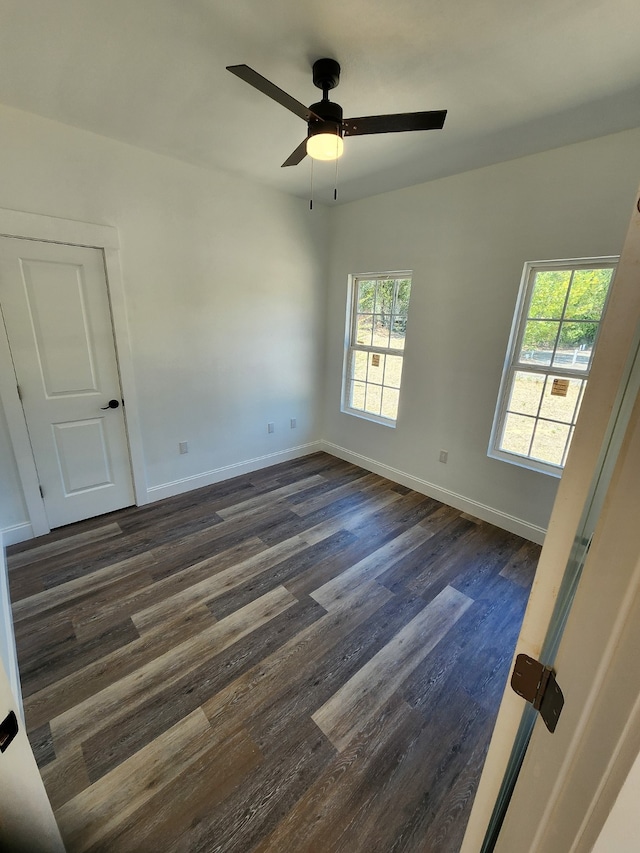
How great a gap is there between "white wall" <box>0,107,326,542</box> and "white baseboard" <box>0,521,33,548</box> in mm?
14

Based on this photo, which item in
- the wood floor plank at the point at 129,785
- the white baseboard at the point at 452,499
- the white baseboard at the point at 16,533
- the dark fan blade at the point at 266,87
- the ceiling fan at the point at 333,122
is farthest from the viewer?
the white baseboard at the point at 452,499

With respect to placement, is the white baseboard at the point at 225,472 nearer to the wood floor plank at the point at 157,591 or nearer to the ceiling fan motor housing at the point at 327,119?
the wood floor plank at the point at 157,591

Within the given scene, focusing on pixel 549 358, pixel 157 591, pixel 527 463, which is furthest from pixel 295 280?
pixel 157 591

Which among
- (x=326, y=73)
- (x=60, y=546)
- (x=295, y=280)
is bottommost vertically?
(x=60, y=546)

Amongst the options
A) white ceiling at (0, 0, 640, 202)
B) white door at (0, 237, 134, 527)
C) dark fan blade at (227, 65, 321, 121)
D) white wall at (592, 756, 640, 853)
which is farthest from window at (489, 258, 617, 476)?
white door at (0, 237, 134, 527)

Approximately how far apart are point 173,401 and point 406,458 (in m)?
2.31

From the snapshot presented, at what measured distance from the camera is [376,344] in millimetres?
3691

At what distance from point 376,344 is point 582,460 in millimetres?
3306

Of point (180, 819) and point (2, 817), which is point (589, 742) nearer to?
point (2, 817)

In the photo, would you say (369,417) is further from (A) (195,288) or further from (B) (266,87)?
(B) (266,87)

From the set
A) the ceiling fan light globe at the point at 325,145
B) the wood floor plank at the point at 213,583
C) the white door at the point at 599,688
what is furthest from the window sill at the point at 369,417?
the white door at the point at 599,688

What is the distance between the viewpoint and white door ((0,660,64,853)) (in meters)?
0.67

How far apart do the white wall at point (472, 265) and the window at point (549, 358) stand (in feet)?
0.32

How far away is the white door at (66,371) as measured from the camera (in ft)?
7.63
